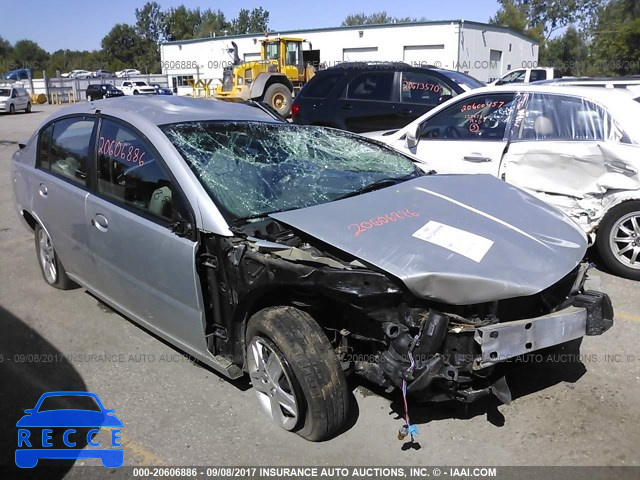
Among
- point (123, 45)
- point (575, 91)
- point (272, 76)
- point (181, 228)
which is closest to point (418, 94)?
point (575, 91)

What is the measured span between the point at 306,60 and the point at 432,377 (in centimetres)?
2540

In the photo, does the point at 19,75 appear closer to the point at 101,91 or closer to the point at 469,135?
the point at 101,91

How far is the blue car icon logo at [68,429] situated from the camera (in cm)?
289

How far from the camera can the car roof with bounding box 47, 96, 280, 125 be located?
3.60 metres

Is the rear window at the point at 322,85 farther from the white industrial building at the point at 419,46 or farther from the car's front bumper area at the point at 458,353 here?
the white industrial building at the point at 419,46

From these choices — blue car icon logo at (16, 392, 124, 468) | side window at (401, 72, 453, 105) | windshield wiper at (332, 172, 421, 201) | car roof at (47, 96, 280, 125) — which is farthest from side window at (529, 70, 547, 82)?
blue car icon logo at (16, 392, 124, 468)

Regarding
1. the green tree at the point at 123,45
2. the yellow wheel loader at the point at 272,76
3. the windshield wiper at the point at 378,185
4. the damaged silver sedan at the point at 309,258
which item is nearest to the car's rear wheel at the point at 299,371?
the damaged silver sedan at the point at 309,258

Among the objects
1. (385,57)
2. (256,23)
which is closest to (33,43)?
(256,23)

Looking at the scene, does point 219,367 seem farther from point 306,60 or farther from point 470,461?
point 306,60

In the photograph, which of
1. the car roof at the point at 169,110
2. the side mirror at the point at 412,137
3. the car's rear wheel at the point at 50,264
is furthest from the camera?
the side mirror at the point at 412,137

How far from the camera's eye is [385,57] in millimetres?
34594

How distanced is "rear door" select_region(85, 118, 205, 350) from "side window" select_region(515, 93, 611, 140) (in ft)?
12.5

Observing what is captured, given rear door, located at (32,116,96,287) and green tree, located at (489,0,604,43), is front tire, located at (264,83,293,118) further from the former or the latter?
green tree, located at (489,0,604,43)

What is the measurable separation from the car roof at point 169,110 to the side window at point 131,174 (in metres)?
0.12
